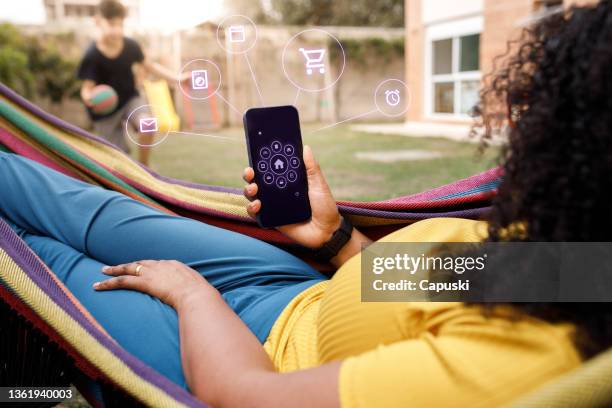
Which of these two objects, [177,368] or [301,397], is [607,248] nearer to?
[301,397]

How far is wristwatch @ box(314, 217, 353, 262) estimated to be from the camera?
1.16 meters

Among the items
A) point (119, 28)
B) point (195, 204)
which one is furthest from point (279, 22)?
point (195, 204)

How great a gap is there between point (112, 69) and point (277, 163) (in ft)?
9.97

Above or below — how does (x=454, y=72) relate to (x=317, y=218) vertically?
above

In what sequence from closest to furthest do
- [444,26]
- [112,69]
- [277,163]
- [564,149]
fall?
[564,149]
[277,163]
[112,69]
[444,26]

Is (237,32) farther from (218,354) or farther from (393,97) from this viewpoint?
(218,354)

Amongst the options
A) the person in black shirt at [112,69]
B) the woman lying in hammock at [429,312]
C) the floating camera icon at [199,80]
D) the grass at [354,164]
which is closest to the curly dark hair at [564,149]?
the woman lying in hammock at [429,312]

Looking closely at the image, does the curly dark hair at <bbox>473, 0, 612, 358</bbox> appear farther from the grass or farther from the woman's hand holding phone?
the grass

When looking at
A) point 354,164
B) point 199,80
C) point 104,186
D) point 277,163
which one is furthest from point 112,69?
point 277,163

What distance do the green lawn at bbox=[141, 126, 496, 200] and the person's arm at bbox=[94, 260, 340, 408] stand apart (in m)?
1.56

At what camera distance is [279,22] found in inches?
880

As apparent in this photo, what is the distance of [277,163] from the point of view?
43.6 inches

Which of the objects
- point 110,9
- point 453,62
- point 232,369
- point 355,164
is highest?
point 110,9

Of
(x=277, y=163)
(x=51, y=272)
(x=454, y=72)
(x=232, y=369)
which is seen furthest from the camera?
(x=454, y=72)
